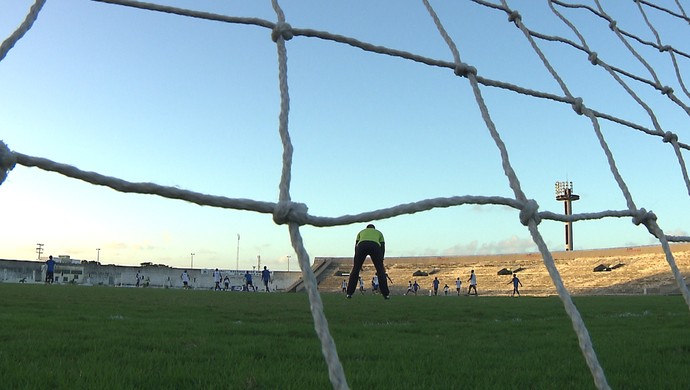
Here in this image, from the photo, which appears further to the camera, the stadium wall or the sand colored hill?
the stadium wall

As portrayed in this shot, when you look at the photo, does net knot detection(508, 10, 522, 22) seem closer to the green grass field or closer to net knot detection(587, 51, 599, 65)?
net knot detection(587, 51, 599, 65)

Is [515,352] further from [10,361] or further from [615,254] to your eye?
[615,254]

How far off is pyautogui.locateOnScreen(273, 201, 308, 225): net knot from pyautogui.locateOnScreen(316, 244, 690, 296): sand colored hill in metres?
29.6

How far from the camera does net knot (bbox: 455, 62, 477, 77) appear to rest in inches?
98.7

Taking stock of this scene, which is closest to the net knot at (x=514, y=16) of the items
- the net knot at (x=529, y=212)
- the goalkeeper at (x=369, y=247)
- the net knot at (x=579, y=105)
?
the net knot at (x=579, y=105)

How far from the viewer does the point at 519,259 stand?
1535 inches

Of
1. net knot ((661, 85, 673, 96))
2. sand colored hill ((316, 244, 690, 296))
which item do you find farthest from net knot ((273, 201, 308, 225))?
sand colored hill ((316, 244, 690, 296))

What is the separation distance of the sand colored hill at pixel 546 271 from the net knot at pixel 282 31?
2927 centimetres

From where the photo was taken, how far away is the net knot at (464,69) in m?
2.51

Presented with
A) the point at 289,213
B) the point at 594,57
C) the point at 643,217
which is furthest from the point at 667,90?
the point at 289,213

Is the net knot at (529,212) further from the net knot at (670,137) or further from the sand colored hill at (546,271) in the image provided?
the sand colored hill at (546,271)

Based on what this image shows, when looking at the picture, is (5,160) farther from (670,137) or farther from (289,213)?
(670,137)

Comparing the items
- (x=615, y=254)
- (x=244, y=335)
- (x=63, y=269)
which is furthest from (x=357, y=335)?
(x=63, y=269)

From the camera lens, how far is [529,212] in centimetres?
183
